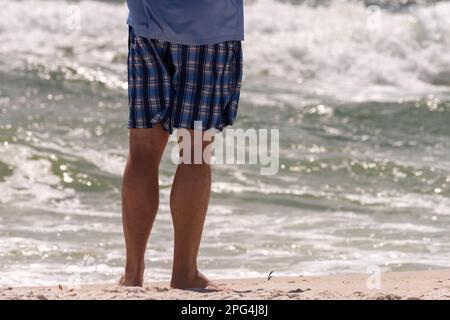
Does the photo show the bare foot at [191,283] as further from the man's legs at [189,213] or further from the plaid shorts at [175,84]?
the plaid shorts at [175,84]

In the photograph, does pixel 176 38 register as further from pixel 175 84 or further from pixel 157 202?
pixel 157 202

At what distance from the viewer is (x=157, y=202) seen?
12.6 feet

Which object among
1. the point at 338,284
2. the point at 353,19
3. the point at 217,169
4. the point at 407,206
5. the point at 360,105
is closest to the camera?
the point at 338,284

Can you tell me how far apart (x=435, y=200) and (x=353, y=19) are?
355 inches

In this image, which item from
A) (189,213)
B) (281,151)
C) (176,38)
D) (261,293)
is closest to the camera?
(261,293)

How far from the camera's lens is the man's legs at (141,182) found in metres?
3.77

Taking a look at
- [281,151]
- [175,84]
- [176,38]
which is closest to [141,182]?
[175,84]

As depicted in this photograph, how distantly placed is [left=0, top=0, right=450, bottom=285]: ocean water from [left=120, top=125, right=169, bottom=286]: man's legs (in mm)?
1207

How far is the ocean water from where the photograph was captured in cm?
562

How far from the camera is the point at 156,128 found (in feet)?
12.3

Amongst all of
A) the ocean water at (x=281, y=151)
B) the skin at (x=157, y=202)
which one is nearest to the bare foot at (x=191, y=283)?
the skin at (x=157, y=202)

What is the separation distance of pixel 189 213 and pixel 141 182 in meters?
0.20
